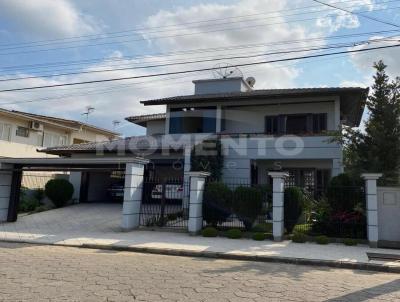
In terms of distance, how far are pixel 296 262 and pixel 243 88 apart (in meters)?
16.4

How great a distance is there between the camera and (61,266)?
23.9 ft

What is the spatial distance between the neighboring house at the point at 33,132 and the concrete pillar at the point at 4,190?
436 inches

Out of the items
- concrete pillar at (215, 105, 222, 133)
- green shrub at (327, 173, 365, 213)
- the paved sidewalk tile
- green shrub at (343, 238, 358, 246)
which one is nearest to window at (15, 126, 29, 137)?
the paved sidewalk tile

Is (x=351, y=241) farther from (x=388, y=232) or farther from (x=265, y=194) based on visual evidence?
(x=265, y=194)

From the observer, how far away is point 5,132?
84.5 feet

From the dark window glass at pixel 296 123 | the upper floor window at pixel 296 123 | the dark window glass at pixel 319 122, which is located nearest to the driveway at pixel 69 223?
the upper floor window at pixel 296 123

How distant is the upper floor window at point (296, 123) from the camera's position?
18547 mm

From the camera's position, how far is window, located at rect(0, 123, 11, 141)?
25.5 meters

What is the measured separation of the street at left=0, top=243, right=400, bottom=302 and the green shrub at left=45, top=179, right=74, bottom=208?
1063cm

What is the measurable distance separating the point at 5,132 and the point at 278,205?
21.3 metres

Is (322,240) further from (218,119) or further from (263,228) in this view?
(218,119)

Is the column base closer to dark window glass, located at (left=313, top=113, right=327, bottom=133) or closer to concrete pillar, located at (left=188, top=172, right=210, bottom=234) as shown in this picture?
concrete pillar, located at (left=188, top=172, right=210, bottom=234)

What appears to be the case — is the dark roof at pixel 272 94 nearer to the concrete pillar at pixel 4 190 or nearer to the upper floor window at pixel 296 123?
the upper floor window at pixel 296 123

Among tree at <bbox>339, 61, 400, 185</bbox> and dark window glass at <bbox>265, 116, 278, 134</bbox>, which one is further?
dark window glass at <bbox>265, 116, 278, 134</bbox>
